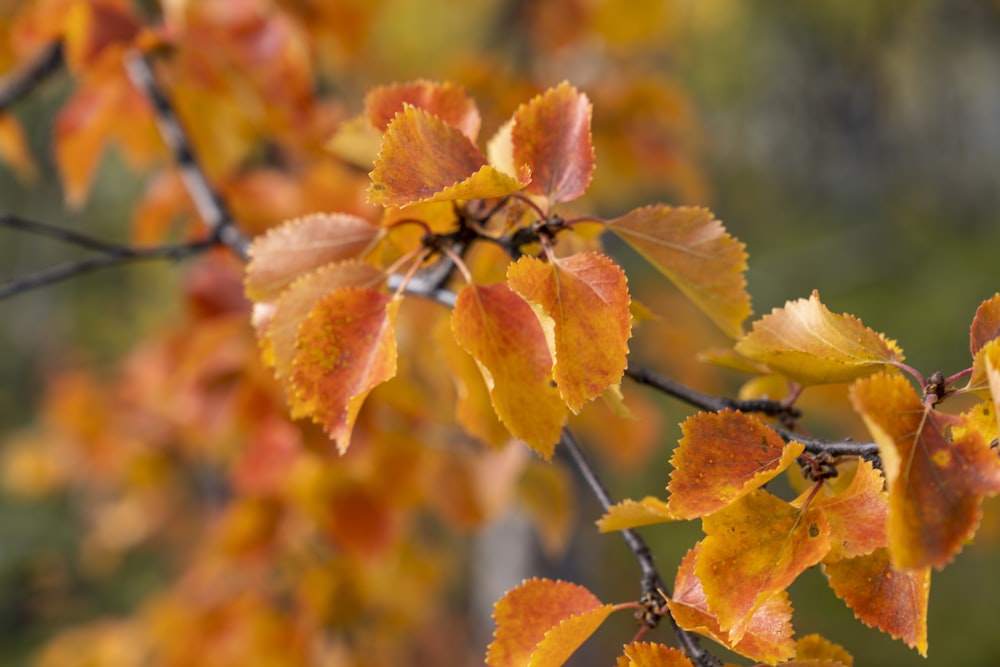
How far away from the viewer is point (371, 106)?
19.7 inches

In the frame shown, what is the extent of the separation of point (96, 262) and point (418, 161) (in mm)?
427

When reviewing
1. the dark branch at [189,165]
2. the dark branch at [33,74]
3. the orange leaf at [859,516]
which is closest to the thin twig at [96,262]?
the dark branch at [189,165]

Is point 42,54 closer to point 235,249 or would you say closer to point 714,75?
point 235,249

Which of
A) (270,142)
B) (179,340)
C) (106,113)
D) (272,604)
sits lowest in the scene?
(272,604)

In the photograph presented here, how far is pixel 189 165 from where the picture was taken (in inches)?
32.1

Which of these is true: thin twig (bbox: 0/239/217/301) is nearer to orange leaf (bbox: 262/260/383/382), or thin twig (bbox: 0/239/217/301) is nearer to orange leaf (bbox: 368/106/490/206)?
orange leaf (bbox: 262/260/383/382)

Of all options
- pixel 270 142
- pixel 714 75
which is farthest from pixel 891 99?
pixel 270 142

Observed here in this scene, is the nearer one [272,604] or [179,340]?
[179,340]

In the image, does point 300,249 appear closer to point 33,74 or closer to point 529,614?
point 529,614

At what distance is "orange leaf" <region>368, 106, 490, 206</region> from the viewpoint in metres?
0.38

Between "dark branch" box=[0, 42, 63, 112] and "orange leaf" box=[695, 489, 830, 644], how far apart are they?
3.01ft

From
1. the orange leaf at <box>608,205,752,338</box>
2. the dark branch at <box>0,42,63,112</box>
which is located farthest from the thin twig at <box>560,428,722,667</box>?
the dark branch at <box>0,42,63,112</box>

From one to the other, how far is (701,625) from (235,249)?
53 centimetres

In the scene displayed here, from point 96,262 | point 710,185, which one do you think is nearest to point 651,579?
point 96,262
